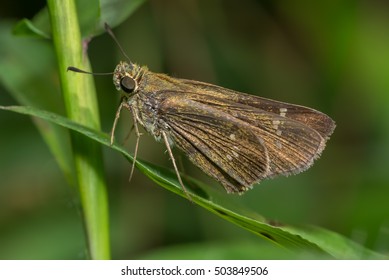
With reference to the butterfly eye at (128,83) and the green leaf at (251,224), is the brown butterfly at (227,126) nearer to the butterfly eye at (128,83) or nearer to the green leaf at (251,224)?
the butterfly eye at (128,83)

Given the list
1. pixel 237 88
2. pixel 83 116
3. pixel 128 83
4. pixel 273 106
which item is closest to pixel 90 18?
pixel 83 116

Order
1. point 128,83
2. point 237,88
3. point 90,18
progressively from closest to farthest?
point 90,18 < point 128,83 < point 237,88

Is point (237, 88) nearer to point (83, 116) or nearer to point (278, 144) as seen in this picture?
point (278, 144)

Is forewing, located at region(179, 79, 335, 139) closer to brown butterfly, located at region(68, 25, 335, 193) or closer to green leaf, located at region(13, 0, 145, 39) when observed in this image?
brown butterfly, located at region(68, 25, 335, 193)

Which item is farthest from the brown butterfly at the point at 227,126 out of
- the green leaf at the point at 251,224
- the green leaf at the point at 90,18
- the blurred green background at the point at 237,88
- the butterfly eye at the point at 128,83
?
the blurred green background at the point at 237,88

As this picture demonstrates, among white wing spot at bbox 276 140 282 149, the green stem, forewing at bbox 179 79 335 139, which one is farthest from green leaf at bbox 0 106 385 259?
forewing at bbox 179 79 335 139
